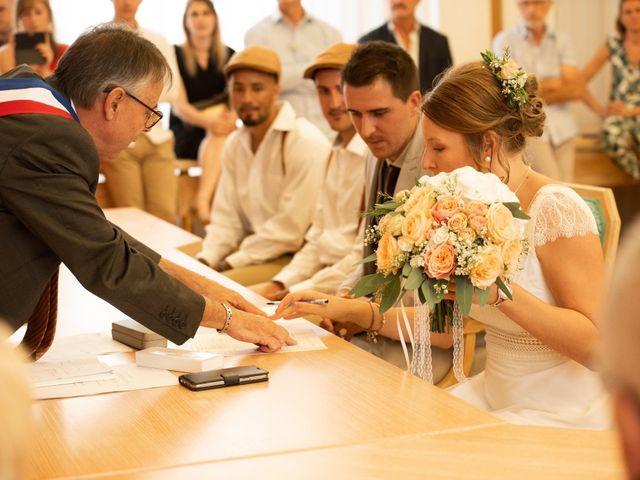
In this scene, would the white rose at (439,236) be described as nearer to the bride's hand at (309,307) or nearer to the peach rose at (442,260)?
the peach rose at (442,260)

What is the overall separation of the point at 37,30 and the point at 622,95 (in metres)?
4.69

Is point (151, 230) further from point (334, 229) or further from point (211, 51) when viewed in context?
point (211, 51)

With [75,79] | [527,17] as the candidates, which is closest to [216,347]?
[75,79]

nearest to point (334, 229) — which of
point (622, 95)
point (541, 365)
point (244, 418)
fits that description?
point (541, 365)

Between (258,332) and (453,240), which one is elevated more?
(453,240)

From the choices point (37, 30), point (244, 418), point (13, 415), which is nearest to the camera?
point (13, 415)

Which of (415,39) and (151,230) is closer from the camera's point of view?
(151,230)

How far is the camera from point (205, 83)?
7445 mm

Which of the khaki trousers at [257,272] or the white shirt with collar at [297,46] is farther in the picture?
the white shirt with collar at [297,46]

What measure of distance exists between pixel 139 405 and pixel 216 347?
500mm

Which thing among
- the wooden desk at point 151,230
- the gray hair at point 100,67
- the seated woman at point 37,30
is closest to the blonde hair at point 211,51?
the seated woman at point 37,30

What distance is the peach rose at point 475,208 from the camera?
2.24m

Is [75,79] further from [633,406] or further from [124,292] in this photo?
[633,406]

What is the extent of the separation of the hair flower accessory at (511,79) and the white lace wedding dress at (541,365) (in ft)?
0.83
